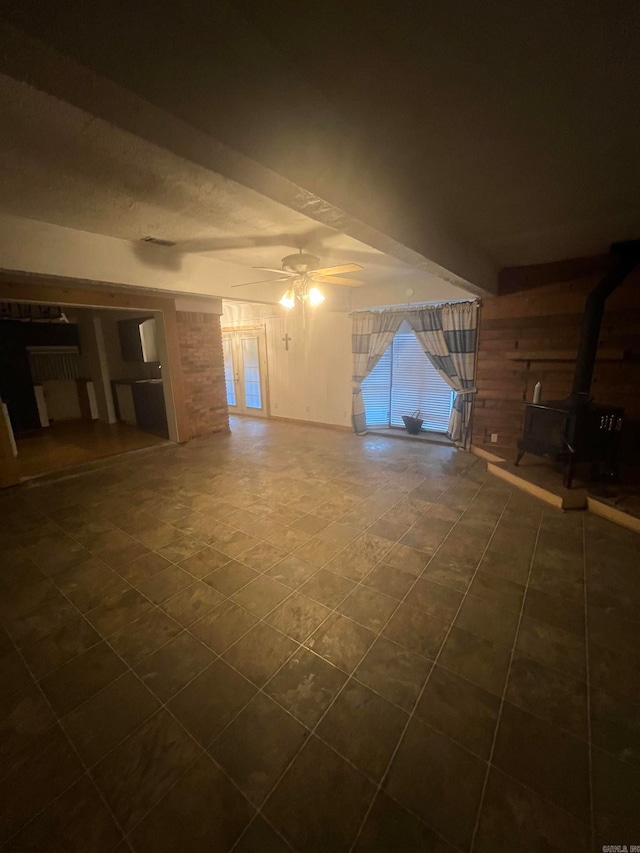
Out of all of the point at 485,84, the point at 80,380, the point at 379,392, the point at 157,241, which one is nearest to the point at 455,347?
the point at 379,392

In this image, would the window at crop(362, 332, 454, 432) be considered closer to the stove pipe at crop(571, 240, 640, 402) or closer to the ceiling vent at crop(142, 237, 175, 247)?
the stove pipe at crop(571, 240, 640, 402)

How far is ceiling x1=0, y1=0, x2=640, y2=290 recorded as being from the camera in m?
0.88

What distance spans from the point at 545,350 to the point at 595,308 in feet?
2.56

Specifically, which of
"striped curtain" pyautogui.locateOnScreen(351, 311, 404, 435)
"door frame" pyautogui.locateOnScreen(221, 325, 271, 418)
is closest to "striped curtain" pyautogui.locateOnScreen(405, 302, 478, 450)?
"striped curtain" pyautogui.locateOnScreen(351, 311, 404, 435)

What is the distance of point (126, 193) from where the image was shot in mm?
2318

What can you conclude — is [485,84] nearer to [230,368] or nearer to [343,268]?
[343,268]

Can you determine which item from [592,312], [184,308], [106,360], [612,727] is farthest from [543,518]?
[106,360]

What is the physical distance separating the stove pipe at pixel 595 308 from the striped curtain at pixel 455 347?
1301mm

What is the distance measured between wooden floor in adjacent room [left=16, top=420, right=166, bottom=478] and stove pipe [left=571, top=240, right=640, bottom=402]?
5502mm

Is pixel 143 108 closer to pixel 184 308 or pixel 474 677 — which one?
pixel 474 677

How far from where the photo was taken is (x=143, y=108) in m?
0.87

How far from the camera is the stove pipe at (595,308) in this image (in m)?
3.03

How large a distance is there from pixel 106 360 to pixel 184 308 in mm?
2675

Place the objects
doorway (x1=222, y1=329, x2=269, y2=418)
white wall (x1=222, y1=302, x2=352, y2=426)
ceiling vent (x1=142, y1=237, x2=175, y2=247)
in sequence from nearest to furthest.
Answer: ceiling vent (x1=142, y1=237, x2=175, y2=247), white wall (x1=222, y1=302, x2=352, y2=426), doorway (x1=222, y1=329, x2=269, y2=418)
